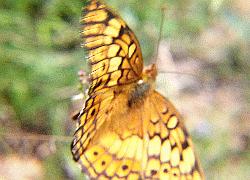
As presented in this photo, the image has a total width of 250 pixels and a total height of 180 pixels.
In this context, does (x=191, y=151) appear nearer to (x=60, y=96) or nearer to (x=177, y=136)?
(x=177, y=136)

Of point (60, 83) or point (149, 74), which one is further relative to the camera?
point (60, 83)

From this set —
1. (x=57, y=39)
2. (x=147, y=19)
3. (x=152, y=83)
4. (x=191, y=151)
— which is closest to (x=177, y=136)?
(x=191, y=151)

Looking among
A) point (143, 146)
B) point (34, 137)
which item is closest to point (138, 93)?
point (143, 146)

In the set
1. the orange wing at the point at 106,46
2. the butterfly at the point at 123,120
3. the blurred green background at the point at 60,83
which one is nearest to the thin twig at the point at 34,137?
the blurred green background at the point at 60,83

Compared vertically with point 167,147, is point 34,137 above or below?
below

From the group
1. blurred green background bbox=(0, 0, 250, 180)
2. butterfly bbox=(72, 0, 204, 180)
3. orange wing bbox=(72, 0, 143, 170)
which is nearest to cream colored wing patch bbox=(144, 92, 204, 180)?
butterfly bbox=(72, 0, 204, 180)

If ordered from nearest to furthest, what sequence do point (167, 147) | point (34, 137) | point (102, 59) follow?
point (102, 59) → point (167, 147) → point (34, 137)

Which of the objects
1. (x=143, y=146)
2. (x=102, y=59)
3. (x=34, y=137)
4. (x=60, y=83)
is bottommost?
(x=34, y=137)

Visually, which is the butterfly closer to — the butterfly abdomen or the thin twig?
the butterfly abdomen

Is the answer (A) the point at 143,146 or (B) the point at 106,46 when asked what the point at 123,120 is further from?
(B) the point at 106,46
